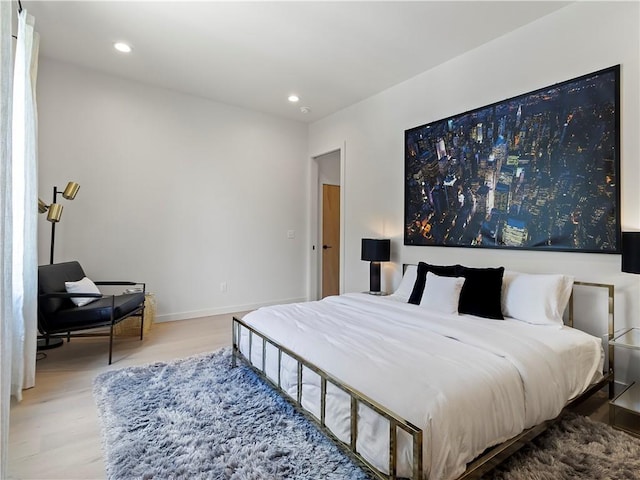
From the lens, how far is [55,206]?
3201 millimetres

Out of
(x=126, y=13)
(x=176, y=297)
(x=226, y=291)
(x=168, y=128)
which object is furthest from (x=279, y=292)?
(x=126, y=13)

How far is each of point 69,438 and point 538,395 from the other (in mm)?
2511

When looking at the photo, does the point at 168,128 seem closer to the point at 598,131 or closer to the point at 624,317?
the point at 598,131

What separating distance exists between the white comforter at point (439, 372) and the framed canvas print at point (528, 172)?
34.4 inches

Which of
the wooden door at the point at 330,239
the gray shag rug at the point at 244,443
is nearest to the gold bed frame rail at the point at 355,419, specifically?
the gray shag rug at the point at 244,443

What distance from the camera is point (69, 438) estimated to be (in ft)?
6.05

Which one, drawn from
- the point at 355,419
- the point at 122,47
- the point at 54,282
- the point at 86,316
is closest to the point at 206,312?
the point at 86,316

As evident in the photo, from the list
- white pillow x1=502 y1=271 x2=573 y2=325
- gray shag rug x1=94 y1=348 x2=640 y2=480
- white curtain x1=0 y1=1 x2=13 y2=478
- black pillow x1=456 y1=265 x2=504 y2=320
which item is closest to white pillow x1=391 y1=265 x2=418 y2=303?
black pillow x1=456 y1=265 x2=504 y2=320

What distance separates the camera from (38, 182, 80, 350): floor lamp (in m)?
3.21

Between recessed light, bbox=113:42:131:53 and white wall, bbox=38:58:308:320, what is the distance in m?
0.73

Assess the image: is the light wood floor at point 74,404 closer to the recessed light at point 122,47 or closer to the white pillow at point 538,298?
the white pillow at point 538,298

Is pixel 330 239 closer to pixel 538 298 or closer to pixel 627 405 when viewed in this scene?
pixel 538 298

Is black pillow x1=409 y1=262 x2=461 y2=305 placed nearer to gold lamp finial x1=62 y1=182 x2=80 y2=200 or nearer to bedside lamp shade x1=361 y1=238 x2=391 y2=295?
bedside lamp shade x1=361 y1=238 x2=391 y2=295

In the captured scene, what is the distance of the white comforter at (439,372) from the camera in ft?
4.34
